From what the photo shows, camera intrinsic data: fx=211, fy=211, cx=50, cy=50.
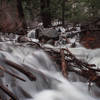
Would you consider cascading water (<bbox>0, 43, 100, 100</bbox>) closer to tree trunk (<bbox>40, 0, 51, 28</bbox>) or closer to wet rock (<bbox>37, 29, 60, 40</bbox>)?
wet rock (<bbox>37, 29, 60, 40</bbox>)

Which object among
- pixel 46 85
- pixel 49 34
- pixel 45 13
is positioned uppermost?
pixel 45 13

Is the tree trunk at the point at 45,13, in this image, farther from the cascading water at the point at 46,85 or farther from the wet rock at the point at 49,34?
the cascading water at the point at 46,85

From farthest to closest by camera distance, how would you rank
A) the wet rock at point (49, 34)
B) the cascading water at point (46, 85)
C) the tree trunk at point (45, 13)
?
the tree trunk at point (45, 13) → the wet rock at point (49, 34) → the cascading water at point (46, 85)

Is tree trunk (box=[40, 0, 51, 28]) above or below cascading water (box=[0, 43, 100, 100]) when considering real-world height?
above

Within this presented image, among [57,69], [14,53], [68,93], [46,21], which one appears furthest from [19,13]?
[68,93]

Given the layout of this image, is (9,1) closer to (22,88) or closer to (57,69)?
(57,69)

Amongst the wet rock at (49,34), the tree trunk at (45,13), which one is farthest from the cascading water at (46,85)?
the tree trunk at (45,13)

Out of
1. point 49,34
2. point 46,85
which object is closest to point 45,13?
point 49,34

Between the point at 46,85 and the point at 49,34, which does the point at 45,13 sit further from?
the point at 46,85

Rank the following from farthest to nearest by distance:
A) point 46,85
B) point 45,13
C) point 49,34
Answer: point 45,13
point 49,34
point 46,85

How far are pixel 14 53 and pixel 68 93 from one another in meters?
1.75

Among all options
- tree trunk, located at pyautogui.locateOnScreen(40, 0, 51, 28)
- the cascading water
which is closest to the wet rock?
tree trunk, located at pyautogui.locateOnScreen(40, 0, 51, 28)

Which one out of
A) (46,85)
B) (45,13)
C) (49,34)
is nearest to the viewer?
(46,85)

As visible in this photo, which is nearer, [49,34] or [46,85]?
[46,85]
